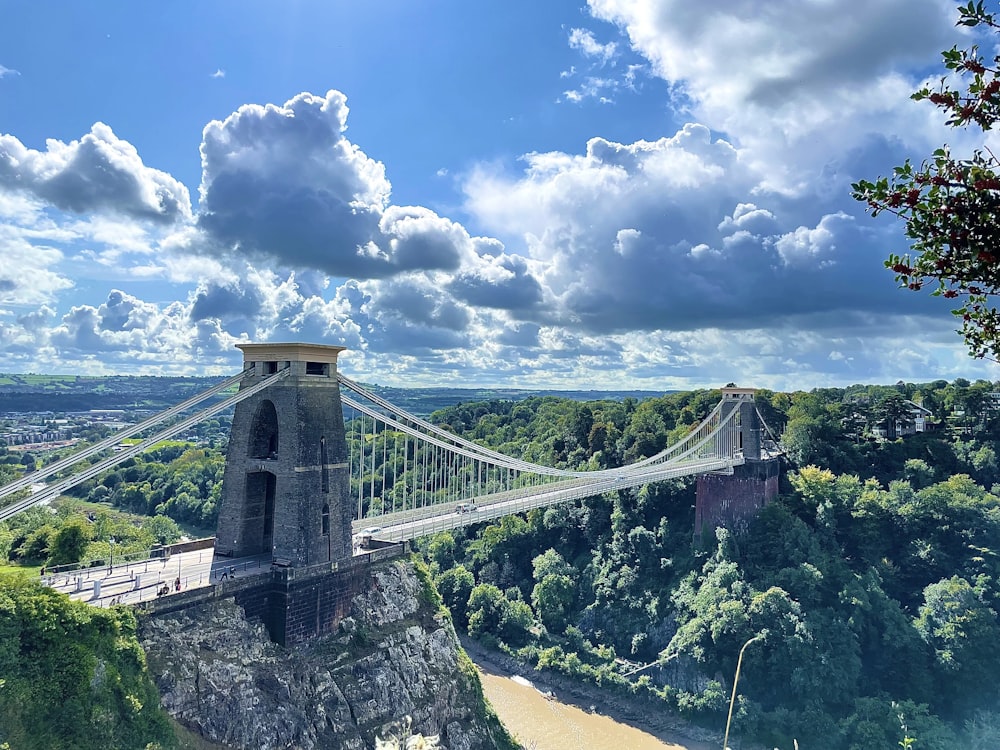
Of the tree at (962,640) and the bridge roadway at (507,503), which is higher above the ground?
the bridge roadway at (507,503)

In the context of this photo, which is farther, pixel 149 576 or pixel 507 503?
pixel 507 503

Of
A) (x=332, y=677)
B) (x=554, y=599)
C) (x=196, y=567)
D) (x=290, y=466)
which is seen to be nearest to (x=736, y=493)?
(x=554, y=599)

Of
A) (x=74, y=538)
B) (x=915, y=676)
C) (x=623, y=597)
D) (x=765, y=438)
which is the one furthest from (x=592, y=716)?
(x=765, y=438)

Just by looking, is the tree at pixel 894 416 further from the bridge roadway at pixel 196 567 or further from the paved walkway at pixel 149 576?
the paved walkway at pixel 149 576

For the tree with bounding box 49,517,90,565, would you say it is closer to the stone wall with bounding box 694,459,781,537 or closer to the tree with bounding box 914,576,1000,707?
the stone wall with bounding box 694,459,781,537

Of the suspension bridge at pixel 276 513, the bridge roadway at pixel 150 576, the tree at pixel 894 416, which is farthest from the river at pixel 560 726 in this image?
the tree at pixel 894 416

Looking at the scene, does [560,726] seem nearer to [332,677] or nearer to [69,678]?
[332,677]
